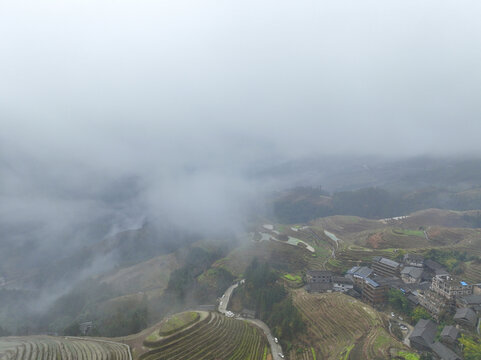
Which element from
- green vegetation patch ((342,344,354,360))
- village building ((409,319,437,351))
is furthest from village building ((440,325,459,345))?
green vegetation patch ((342,344,354,360))

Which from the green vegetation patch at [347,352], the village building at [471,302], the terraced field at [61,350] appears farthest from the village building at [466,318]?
the terraced field at [61,350]

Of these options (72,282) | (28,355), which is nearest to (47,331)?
(28,355)

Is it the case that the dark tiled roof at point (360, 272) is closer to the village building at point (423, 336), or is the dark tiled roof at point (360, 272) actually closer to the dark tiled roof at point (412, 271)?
the dark tiled roof at point (412, 271)

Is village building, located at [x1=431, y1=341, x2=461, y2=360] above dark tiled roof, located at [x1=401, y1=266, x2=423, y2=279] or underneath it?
above

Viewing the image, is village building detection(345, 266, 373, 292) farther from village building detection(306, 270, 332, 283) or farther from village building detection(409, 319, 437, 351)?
village building detection(409, 319, 437, 351)

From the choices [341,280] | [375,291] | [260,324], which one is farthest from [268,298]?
[375,291]

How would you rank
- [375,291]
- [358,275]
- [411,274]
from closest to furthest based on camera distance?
[375,291] → [411,274] → [358,275]

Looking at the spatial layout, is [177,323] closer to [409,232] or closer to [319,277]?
[319,277]
